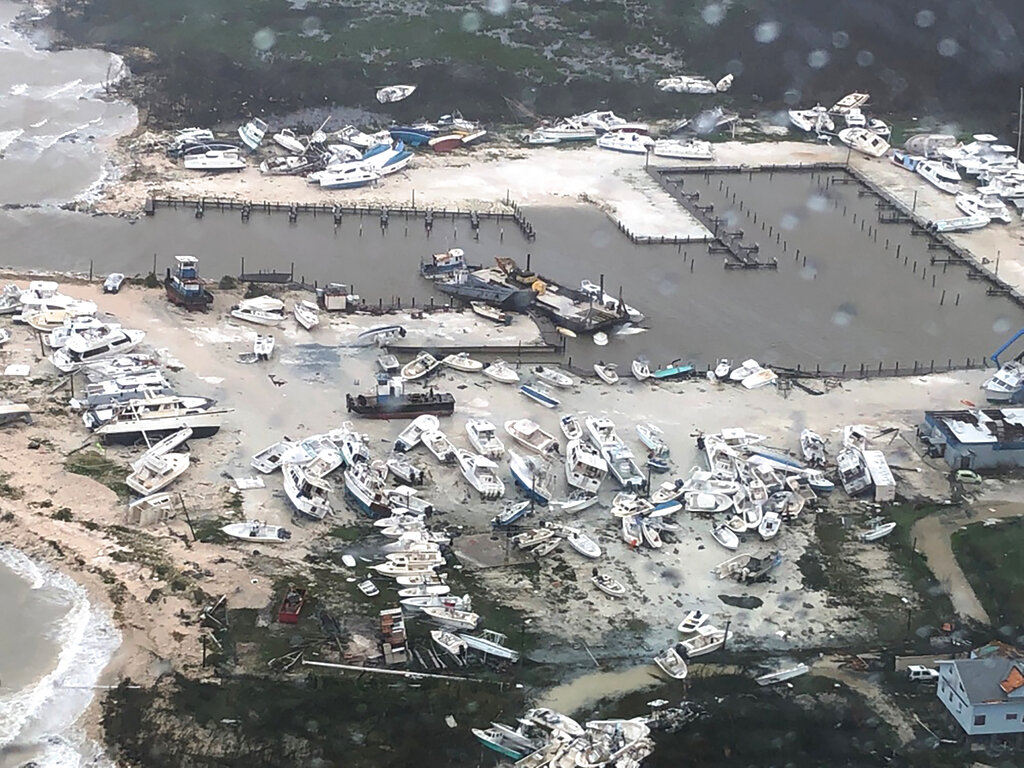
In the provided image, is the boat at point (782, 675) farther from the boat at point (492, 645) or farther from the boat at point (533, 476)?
the boat at point (533, 476)

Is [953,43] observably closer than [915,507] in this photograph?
No

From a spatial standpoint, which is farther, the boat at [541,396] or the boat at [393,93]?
the boat at [393,93]

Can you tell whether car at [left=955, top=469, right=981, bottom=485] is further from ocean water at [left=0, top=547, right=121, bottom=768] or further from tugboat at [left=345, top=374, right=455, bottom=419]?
ocean water at [left=0, top=547, right=121, bottom=768]

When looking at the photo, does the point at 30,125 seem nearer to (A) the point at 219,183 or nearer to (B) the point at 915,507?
(A) the point at 219,183

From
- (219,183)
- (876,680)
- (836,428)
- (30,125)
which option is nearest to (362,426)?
(836,428)

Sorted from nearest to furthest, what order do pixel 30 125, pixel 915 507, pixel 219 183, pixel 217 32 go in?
pixel 915 507 < pixel 219 183 < pixel 30 125 < pixel 217 32

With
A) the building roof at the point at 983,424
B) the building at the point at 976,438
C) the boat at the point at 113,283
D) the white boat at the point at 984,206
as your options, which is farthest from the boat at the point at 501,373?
the white boat at the point at 984,206

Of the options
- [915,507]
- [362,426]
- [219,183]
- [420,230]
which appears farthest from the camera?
[219,183]
